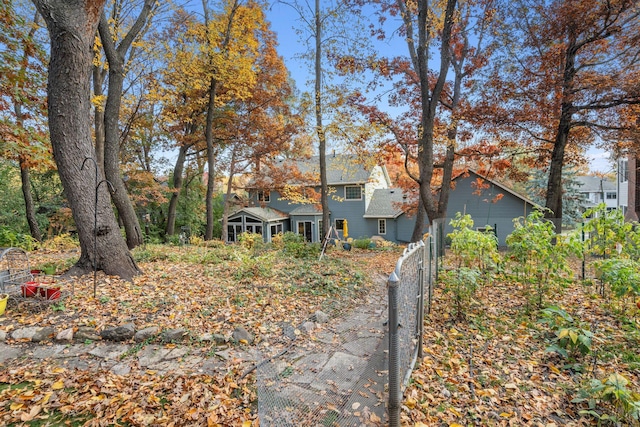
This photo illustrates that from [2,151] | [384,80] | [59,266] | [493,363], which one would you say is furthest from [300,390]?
[384,80]

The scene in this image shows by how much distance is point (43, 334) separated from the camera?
344 centimetres

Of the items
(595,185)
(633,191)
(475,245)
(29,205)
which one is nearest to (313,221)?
(29,205)

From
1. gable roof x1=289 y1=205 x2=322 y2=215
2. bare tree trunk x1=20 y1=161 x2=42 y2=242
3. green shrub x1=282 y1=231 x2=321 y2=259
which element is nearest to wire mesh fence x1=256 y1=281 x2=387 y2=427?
green shrub x1=282 y1=231 x2=321 y2=259

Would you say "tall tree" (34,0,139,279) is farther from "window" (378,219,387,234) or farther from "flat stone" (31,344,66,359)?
"window" (378,219,387,234)

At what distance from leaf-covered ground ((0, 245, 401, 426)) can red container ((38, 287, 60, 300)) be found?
0.34ft

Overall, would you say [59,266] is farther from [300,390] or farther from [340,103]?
[340,103]

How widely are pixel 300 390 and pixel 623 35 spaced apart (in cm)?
1213

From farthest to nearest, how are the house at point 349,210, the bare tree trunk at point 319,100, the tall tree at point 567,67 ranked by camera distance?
the house at point 349,210, the bare tree trunk at point 319,100, the tall tree at point 567,67

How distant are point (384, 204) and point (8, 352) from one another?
1854 centimetres

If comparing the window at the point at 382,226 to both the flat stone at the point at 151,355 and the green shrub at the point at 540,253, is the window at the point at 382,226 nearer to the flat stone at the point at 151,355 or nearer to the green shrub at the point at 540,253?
the green shrub at the point at 540,253

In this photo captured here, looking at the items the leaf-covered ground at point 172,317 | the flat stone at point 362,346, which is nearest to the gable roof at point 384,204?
the leaf-covered ground at point 172,317

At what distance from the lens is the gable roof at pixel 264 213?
19.5 m

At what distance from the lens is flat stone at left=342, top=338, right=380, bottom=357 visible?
327 cm

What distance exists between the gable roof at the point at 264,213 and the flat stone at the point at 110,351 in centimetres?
1608
